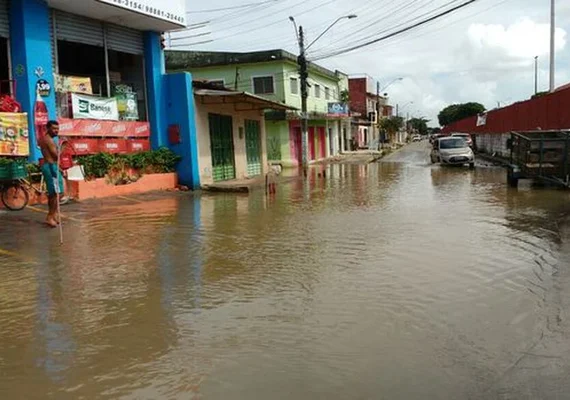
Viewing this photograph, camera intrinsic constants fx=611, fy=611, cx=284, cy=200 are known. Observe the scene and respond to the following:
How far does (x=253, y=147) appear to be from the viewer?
27.6 m

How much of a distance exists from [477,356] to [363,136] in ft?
229

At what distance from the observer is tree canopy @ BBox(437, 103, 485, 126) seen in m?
128

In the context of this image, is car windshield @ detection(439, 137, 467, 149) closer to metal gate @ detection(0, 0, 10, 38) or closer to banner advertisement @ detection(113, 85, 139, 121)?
banner advertisement @ detection(113, 85, 139, 121)

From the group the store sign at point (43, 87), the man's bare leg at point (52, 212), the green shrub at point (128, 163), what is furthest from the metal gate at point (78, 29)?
the man's bare leg at point (52, 212)

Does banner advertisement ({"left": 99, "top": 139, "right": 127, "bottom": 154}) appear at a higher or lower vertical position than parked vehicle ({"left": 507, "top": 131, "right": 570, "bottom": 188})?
higher

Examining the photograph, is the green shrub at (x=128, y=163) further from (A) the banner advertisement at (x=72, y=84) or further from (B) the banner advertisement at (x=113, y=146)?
(A) the banner advertisement at (x=72, y=84)

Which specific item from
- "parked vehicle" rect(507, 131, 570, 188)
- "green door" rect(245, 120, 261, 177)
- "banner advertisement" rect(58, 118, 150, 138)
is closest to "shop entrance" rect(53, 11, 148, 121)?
"banner advertisement" rect(58, 118, 150, 138)

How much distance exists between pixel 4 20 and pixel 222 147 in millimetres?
10493

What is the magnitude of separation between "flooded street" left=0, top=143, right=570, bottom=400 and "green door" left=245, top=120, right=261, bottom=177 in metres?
15.5

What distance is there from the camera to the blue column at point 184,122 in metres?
19.2

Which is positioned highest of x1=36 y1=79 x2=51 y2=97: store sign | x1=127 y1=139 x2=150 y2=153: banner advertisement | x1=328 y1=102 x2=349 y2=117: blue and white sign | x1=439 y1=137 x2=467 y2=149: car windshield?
x1=328 y1=102 x2=349 y2=117: blue and white sign

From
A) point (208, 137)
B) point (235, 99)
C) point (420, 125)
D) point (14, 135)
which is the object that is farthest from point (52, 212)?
point (420, 125)

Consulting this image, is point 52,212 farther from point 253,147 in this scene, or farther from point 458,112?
point 458,112

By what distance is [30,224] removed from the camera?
1120 centimetres
